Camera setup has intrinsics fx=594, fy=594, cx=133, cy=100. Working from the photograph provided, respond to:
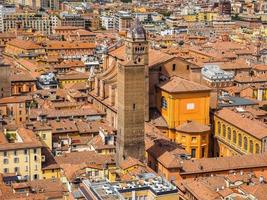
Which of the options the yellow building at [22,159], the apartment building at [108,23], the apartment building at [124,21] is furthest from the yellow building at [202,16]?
the yellow building at [22,159]

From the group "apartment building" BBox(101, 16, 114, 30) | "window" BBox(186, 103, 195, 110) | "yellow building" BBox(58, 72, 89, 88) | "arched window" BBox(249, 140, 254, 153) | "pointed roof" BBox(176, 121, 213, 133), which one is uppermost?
"apartment building" BBox(101, 16, 114, 30)

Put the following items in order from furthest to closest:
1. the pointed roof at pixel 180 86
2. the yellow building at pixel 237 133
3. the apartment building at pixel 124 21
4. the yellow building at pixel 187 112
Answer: the apartment building at pixel 124 21 < the pointed roof at pixel 180 86 < the yellow building at pixel 187 112 < the yellow building at pixel 237 133

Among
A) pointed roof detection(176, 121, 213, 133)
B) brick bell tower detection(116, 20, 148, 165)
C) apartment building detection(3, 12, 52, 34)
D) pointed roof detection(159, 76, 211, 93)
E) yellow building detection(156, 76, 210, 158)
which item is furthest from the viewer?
apartment building detection(3, 12, 52, 34)

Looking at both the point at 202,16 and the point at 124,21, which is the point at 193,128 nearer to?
the point at 124,21

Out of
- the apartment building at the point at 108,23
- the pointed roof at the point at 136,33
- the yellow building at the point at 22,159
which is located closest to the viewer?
the yellow building at the point at 22,159

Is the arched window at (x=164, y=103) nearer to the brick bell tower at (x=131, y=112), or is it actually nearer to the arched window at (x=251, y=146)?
the brick bell tower at (x=131, y=112)

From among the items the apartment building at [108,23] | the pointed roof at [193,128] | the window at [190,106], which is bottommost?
the pointed roof at [193,128]

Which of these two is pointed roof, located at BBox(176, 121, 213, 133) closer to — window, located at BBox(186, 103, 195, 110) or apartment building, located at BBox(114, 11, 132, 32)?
window, located at BBox(186, 103, 195, 110)

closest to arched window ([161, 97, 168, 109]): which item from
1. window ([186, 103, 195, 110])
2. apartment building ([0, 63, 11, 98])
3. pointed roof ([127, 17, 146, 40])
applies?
window ([186, 103, 195, 110])
